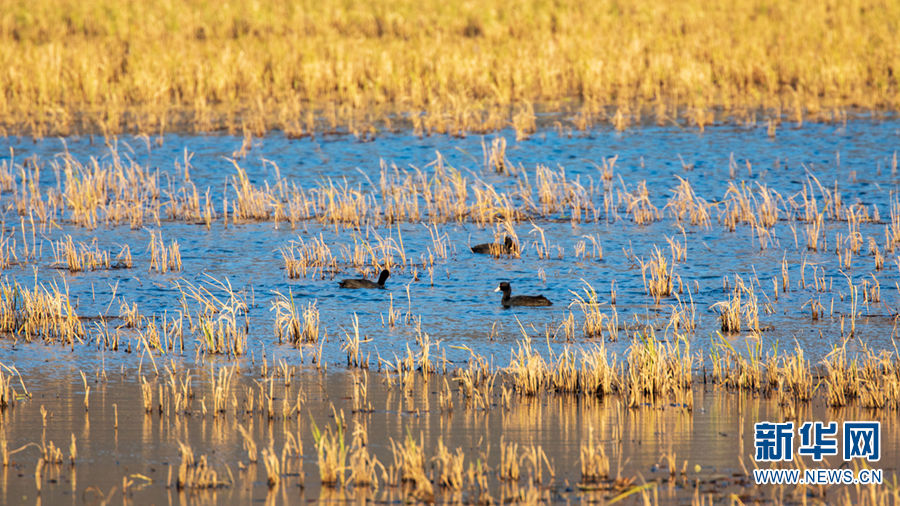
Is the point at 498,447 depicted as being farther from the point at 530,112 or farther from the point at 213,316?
the point at 530,112

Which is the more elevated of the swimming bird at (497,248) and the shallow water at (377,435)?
the swimming bird at (497,248)

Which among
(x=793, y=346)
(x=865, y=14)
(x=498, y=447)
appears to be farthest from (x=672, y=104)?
(x=498, y=447)

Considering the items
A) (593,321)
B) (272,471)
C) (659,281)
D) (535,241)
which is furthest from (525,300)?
(272,471)

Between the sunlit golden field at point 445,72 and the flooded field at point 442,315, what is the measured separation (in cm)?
195

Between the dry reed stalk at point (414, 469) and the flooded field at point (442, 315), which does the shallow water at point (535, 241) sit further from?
the dry reed stalk at point (414, 469)

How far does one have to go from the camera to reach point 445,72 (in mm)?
27172

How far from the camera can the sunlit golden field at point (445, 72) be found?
Result: 2430 centimetres

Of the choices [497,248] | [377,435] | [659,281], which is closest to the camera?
[377,435]

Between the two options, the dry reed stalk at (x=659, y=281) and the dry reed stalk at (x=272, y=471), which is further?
the dry reed stalk at (x=659, y=281)

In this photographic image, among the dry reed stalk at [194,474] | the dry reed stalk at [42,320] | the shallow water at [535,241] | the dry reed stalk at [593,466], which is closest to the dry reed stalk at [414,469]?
the dry reed stalk at [593,466]

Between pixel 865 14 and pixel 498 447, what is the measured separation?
30670 millimetres

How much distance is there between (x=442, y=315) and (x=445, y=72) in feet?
50.3

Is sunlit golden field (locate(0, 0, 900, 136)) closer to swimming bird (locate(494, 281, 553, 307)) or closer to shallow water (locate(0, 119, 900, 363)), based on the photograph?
shallow water (locate(0, 119, 900, 363))

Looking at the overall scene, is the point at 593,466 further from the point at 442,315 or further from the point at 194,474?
the point at 442,315
